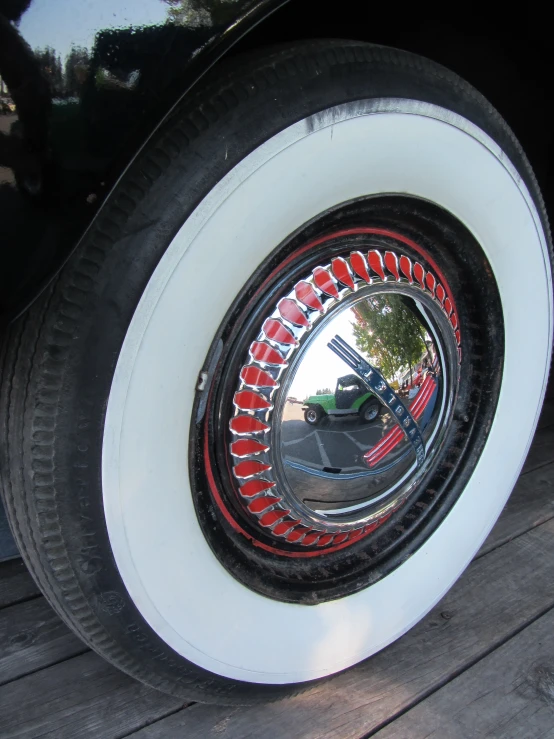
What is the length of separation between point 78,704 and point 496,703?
680mm

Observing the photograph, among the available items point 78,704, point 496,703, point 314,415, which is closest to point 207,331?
point 314,415

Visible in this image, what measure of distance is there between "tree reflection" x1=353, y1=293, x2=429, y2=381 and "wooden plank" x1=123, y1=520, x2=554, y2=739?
541mm

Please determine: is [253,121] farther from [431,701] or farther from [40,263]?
[431,701]

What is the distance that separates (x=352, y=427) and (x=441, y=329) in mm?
244

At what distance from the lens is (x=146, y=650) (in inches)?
29.9

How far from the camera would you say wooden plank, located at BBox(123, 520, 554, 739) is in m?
0.92

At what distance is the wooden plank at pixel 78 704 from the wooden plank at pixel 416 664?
0.11ft

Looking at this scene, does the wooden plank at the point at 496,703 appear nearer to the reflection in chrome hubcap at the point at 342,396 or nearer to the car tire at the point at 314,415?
the reflection in chrome hubcap at the point at 342,396

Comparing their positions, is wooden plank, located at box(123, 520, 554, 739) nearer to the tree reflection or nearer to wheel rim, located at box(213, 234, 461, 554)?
wheel rim, located at box(213, 234, 461, 554)

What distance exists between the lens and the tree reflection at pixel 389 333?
819mm

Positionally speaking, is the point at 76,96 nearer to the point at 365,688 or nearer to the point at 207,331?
the point at 207,331

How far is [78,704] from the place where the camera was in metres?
0.94

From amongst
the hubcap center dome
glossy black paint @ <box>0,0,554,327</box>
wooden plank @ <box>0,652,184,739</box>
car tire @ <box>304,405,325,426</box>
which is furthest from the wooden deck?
glossy black paint @ <box>0,0,554,327</box>

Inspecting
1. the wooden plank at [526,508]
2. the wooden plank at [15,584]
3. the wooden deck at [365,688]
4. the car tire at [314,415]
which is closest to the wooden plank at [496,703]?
the wooden deck at [365,688]
